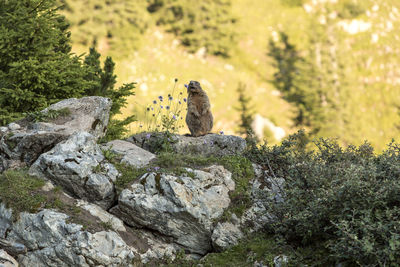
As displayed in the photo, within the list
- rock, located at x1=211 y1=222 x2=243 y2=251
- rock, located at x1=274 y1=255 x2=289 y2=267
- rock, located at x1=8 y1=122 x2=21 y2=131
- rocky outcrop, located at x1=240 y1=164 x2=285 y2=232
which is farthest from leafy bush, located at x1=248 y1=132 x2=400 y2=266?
rock, located at x1=8 y1=122 x2=21 y2=131

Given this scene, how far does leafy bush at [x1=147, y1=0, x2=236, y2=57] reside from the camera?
3481 cm

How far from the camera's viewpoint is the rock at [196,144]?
913 cm

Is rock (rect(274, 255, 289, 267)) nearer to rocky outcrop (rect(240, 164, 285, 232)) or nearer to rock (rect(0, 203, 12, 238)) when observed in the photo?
rocky outcrop (rect(240, 164, 285, 232))

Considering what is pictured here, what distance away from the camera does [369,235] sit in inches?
207

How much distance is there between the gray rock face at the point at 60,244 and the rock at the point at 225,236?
147 cm

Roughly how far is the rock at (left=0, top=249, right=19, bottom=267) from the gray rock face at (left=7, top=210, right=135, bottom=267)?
111 millimetres

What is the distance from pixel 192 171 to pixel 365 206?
310 cm

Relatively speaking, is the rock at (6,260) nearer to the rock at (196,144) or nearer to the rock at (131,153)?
the rock at (131,153)

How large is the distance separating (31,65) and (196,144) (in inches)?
164

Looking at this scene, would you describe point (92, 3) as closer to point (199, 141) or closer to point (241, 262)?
point (199, 141)

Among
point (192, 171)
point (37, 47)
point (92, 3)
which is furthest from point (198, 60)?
point (192, 171)

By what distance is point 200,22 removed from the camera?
3597 centimetres

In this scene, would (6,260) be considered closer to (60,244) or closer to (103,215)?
(60,244)

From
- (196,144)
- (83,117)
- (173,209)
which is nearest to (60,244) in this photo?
(173,209)
